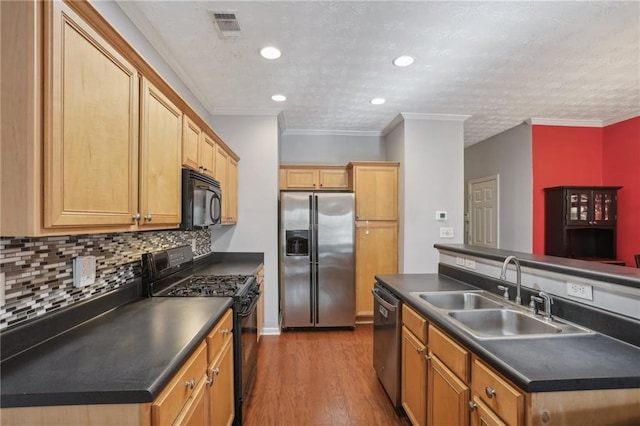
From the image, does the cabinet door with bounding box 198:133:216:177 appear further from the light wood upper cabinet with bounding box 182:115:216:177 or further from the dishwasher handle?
the dishwasher handle

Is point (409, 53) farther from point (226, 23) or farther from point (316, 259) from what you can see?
point (316, 259)

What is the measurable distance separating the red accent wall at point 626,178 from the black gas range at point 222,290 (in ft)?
15.3

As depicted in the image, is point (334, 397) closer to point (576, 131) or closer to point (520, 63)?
point (520, 63)

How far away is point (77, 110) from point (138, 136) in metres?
0.38

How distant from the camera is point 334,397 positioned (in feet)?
7.88

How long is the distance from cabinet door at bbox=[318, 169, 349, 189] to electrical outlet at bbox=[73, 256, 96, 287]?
9.95 ft

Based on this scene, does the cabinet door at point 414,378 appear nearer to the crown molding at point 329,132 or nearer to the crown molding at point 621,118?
the crown molding at point 329,132

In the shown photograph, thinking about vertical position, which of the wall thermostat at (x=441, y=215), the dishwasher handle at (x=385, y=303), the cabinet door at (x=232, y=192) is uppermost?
the cabinet door at (x=232, y=192)

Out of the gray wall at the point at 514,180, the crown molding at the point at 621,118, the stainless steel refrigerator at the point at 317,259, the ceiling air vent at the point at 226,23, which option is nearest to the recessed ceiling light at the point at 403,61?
the ceiling air vent at the point at 226,23

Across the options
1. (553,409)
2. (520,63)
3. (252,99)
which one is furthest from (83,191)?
(520,63)

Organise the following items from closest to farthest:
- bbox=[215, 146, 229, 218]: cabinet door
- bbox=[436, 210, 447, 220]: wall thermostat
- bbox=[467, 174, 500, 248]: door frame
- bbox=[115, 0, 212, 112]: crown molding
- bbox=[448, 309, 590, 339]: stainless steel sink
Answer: bbox=[448, 309, 590, 339]: stainless steel sink → bbox=[115, 0, 212, 112]: crown molding → bbox=[215, 146, 229, 218]: cabinet door → bbox=[436, 210, 447, 220]: wall thermostat → bbox=[467, 174, 500, 248]: door frame

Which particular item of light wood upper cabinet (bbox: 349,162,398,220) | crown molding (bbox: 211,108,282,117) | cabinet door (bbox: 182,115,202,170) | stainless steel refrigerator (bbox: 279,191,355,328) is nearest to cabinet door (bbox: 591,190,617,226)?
light wood upper cabinet (bbox: 349,162,398,220)

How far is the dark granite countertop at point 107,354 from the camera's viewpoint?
904 mm

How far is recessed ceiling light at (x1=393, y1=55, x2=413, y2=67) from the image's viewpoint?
2.44m
